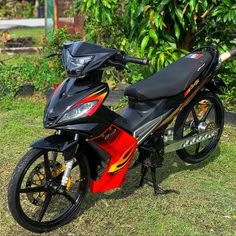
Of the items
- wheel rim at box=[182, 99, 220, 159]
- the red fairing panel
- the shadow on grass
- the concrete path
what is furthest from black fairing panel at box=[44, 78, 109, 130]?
the concrete path

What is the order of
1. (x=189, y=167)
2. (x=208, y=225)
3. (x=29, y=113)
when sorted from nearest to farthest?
(x=208, y=225), (x=189, y=167), (x=29, y=113)

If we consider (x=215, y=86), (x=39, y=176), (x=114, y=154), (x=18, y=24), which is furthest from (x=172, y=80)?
(x=18, y=24)

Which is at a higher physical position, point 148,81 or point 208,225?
point 148,81

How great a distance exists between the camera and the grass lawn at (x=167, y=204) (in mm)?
3652

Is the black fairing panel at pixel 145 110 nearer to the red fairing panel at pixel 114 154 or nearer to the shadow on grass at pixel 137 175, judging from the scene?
the red fairing panel at pixel 114 154

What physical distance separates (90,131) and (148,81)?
2.78 ft

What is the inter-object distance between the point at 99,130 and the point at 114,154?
29 cm

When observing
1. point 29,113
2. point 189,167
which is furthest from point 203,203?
point 29,113

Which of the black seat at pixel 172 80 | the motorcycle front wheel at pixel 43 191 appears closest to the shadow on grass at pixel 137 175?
the motorcycle front wheel at pixel 43 191

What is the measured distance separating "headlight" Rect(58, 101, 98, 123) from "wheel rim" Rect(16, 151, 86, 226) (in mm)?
345

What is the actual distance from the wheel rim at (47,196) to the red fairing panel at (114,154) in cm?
16

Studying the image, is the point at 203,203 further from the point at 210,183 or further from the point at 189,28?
the point at 189,28

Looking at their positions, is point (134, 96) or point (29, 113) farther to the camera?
point (29, 113)

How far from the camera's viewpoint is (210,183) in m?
4.43
